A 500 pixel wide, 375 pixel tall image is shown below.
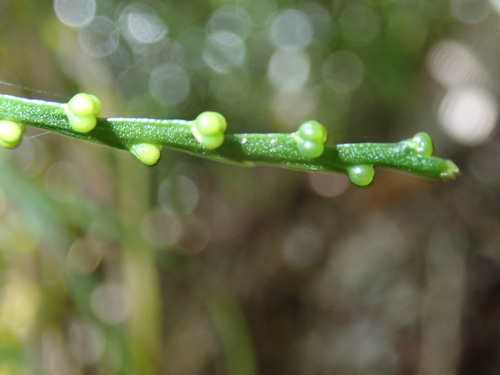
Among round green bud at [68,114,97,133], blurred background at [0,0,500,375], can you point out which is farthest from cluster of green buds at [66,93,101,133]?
blurred background at [0,0,500,375]

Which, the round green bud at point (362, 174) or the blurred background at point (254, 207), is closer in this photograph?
the round green bud at point (362, 174)

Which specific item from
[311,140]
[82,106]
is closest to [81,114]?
[82,106]

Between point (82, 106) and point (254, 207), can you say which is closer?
point (82, 106)

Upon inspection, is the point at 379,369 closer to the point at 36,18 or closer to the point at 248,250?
the point at 248,250

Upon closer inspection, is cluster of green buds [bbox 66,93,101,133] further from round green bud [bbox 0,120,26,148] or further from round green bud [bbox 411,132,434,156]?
round green bud [bbox 411,132,434,156]

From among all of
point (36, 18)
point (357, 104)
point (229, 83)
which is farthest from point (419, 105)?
point (36, 18)

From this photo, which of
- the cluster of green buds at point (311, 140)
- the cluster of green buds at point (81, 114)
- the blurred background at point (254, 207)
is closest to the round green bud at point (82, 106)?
the cluster of green buds at point (81, 114)

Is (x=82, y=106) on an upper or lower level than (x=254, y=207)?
lower

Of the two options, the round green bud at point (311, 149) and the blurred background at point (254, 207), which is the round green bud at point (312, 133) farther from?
the blurred background at point (254, 207)

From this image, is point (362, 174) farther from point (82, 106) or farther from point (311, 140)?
point (82, 106)
